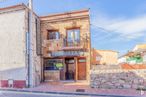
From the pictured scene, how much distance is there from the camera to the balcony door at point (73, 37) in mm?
22548

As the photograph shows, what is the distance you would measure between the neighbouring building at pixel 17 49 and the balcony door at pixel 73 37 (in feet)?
13.1

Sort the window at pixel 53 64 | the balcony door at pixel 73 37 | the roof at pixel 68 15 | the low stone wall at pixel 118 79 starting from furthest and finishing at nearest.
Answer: the window at pixel 53 64 → the balcony door at pixel 73 37 → the roof at pixel 68 15 → the low stone wall at pixel 118 79

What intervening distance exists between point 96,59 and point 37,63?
9.60m

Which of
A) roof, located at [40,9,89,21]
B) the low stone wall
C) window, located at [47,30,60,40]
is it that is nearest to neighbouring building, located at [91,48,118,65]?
window, located at [47,30,60,40]

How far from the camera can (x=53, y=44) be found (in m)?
22.9

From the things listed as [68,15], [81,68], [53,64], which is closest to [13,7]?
[68,15]

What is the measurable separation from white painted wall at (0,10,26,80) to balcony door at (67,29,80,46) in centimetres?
532

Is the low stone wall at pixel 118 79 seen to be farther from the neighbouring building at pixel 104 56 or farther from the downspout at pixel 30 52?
the neighbouring building at pixel 104 56

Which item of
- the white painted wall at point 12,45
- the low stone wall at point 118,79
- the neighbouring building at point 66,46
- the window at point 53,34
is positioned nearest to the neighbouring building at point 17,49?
the white painted wall at point 12,45

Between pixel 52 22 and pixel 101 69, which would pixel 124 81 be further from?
pixel 52 22

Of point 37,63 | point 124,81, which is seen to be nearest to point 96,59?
point 37,63

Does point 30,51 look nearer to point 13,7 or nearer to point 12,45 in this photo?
point 12,45

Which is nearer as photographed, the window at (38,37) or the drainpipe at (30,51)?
the drainpipe at (30,51)

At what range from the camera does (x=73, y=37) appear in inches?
894
